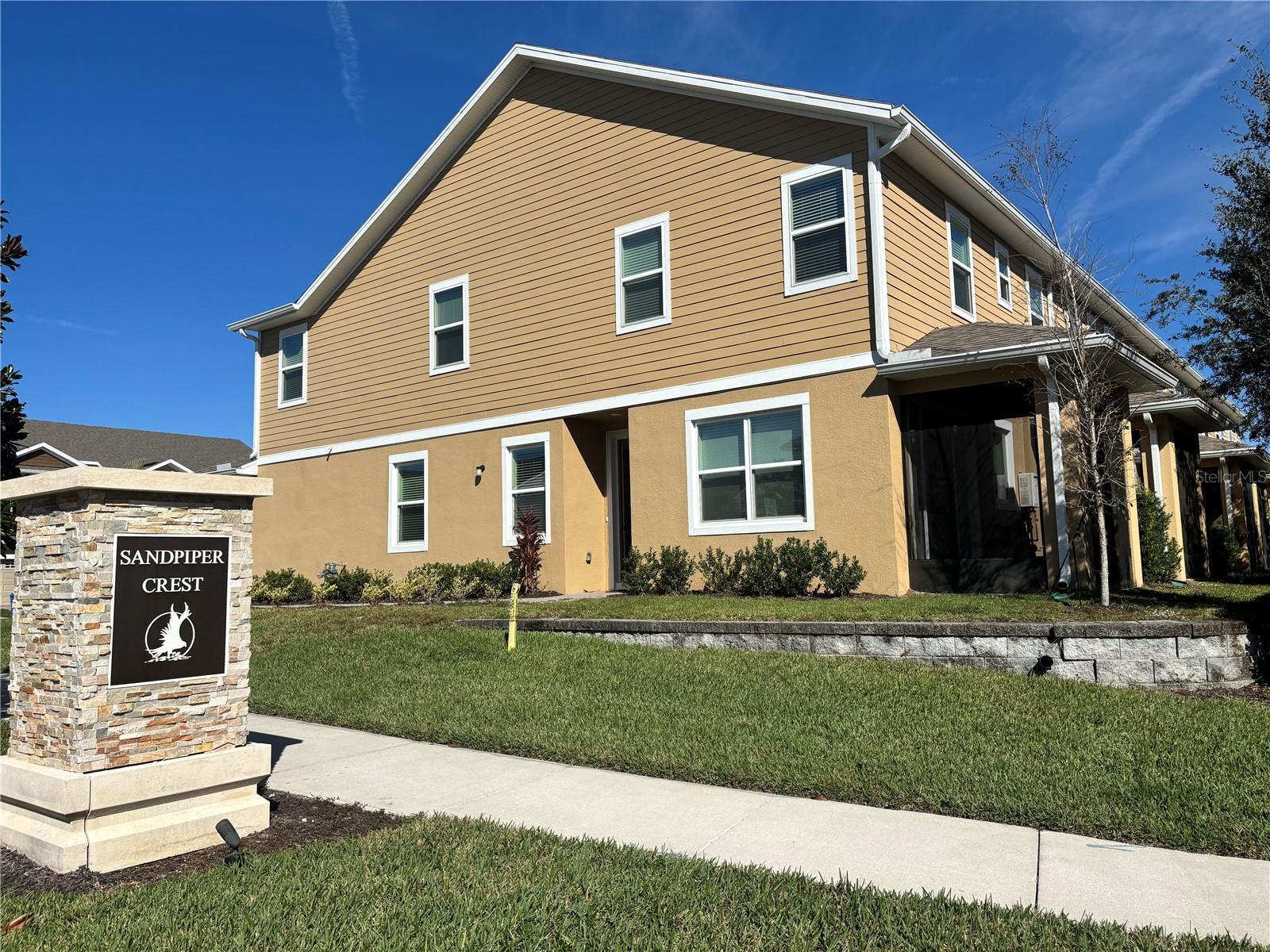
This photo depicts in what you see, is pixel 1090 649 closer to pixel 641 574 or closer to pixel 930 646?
pixel 930 646

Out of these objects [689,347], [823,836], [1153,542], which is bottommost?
[823,836]

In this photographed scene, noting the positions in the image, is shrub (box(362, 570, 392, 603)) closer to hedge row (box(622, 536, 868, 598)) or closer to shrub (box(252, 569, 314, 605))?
shrub (box(252, 569, 314, 605))

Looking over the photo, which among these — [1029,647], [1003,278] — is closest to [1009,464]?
[1003,278]

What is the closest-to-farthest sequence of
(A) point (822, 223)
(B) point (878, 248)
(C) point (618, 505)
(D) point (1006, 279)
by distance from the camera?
1. (B) point (878, 248)
2. (A) point (822, 223)
3. (C) point (618, 505)
4. (D) point (1006, 279)

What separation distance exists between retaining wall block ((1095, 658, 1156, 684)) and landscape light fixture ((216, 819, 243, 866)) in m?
6.58

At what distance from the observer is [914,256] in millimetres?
12312

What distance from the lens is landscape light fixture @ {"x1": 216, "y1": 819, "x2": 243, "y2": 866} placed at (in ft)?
14.1

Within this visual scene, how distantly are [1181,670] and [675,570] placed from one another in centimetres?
652

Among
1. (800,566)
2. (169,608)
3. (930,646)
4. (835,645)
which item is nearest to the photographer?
(169,608)

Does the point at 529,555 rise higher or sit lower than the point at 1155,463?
lower

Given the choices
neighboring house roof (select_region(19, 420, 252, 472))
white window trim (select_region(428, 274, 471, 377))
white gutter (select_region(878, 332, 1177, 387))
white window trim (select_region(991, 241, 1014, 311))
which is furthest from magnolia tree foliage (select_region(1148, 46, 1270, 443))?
neighboring house roof (select_region(19, 420, 252, 472))

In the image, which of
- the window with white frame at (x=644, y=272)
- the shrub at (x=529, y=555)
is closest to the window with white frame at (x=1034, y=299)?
the window with white frame at (x=644, y=272)

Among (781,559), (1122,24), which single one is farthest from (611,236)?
(1122,24)

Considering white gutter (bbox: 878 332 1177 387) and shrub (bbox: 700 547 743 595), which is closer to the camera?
white gutter (bbox: 878 332 1177 387)
